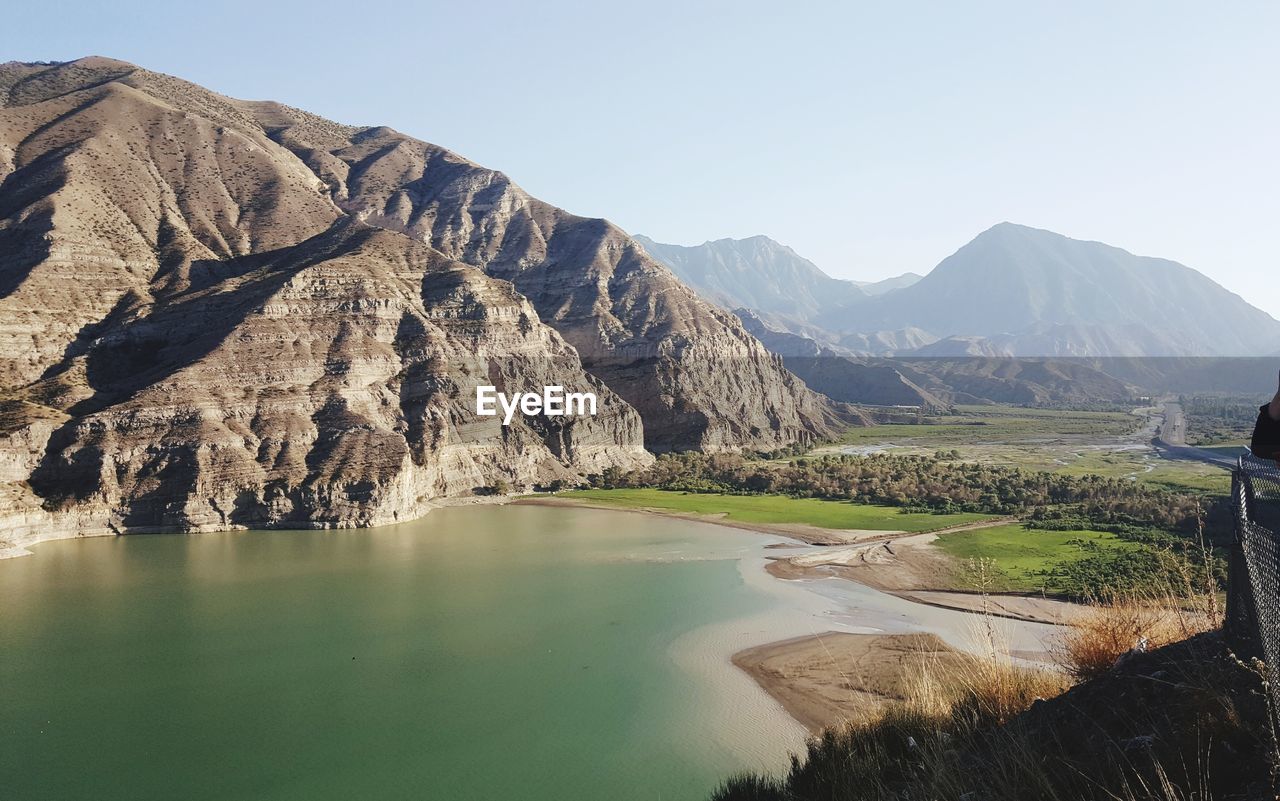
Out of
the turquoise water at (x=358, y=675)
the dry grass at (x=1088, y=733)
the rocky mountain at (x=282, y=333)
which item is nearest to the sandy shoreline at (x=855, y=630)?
the dry grass at (x=1088, y=733)

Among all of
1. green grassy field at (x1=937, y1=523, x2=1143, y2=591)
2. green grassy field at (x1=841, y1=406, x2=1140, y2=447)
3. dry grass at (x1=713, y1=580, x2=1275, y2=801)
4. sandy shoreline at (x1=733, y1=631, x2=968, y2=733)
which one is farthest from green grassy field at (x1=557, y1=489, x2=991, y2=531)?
green grassy field at (x1=841, y1=406, x2=1140, y2=447)

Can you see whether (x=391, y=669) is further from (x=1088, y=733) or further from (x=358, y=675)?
(x=1088, y=733)

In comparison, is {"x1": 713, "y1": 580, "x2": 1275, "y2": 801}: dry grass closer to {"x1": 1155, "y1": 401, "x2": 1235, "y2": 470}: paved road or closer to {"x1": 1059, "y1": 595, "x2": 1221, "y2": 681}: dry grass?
{"x1": 1059, "y1": 595, "x2": 1221, "y2": 681}: dry grass

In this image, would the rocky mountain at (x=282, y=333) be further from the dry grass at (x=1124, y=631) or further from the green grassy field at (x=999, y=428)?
the dry grass at (x=1124, y=631)

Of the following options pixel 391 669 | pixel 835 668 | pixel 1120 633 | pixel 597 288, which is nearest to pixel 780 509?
pixel 835 668

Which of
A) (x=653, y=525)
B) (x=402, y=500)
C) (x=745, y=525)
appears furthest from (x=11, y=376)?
(x=745, y=525)
